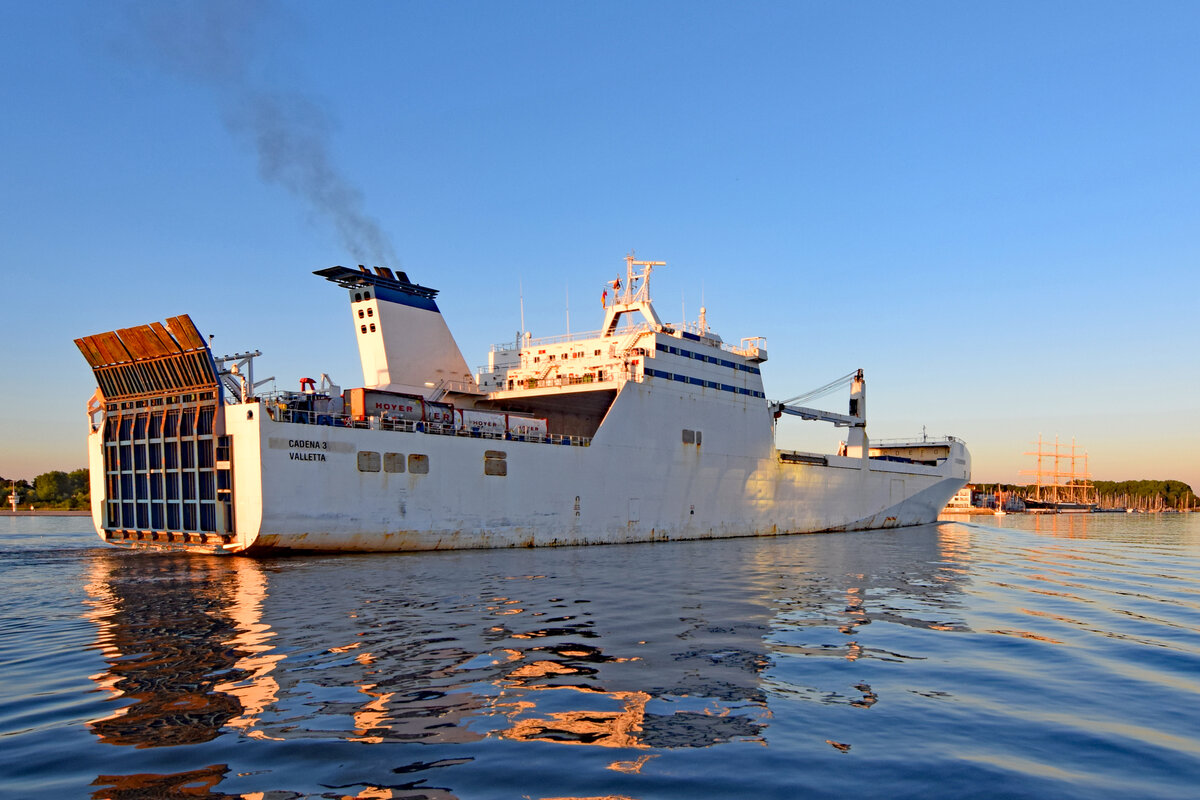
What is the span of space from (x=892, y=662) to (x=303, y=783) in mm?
7495

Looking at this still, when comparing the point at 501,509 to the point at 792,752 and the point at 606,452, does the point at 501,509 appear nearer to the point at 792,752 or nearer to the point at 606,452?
the point at 606,452

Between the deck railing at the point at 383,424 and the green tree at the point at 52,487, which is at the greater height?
the deck railing at the point at 383,424

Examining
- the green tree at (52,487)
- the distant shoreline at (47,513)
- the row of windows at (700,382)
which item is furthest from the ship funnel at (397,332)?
the green tree at (52,487)

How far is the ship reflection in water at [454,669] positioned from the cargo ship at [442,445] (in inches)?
198

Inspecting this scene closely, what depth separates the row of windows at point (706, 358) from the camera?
120ft

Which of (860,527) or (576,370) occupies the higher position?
(576,370)

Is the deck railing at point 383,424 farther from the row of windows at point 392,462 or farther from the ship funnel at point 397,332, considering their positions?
the ship funnel at point 397,332

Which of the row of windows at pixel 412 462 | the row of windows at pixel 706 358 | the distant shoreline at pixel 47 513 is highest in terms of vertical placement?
the row of windows at pixel 706 358

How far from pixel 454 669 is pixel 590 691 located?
191 cm

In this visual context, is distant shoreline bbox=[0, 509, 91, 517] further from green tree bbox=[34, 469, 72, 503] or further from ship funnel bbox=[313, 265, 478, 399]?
ship funnel bbox=[313, 265, 478, 399]

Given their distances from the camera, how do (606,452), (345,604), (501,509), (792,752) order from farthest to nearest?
(606,452) → (501,509) → (345,604) → (792,752)

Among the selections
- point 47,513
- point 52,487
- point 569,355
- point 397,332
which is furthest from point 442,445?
point 52,487

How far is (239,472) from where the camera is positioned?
23531mm

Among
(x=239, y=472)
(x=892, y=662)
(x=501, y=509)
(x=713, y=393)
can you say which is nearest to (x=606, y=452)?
(x=501, y=509)
